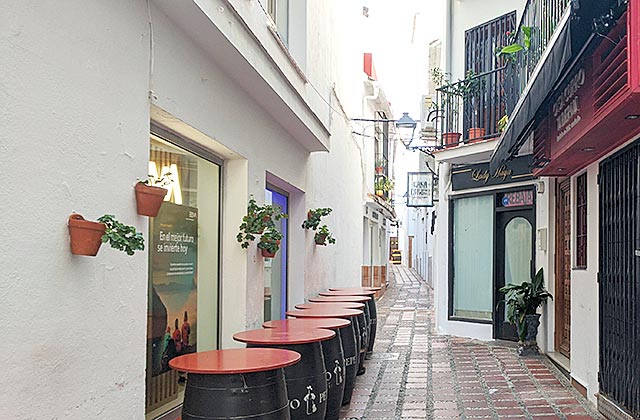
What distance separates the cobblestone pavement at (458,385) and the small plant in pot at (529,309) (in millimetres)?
308

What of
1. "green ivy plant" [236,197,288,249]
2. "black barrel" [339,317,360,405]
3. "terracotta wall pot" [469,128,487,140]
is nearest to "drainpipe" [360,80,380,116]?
"terracotta wall pot" [469,128,487,140]

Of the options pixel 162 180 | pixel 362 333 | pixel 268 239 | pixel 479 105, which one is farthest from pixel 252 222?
pixel 479 105

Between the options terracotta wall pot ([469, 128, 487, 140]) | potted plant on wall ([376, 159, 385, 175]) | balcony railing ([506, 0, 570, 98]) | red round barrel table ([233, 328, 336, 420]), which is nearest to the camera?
red round barrel table ([233, 328, 336, 420])

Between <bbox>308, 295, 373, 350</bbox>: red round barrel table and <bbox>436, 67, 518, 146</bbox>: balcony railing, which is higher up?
<bbox>436, 67, 518, 146</bbox>: balcony railing

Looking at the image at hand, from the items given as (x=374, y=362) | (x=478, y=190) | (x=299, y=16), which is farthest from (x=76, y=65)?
(x=478, y=190)

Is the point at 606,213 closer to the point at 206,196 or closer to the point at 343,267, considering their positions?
the point at 206,196

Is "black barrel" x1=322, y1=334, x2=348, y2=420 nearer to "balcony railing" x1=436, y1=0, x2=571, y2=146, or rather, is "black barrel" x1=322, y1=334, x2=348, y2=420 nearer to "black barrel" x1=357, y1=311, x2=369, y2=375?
"black barrel" x1=357, y1=311, x2=369, y2=375

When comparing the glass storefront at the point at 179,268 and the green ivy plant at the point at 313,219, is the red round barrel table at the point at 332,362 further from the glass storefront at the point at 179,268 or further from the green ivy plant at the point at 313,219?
the green ivy plant at the point at 313,219

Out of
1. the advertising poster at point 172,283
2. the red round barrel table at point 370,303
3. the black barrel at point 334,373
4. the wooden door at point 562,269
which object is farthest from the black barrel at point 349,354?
the wooden door at point 562,269

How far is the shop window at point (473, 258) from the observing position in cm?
1269

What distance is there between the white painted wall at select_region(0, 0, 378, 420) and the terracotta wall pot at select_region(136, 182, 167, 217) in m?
0.06

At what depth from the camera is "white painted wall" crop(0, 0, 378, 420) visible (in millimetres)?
2770

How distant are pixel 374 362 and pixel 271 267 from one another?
2.38 meters

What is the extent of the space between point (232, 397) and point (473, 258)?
978cm
